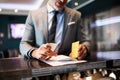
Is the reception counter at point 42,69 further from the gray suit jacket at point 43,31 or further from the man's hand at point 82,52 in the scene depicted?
the gray suit jacket at point 43,31

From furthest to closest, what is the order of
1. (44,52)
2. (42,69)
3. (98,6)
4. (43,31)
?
(98,6) → (43,31) → (44,52) → (42,69)

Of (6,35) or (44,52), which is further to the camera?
(6,35)

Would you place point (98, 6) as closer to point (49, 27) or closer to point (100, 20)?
point (100, 20)

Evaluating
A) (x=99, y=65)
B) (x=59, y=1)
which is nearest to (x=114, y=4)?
(x=59, y=1)

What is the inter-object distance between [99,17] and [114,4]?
2.27ft

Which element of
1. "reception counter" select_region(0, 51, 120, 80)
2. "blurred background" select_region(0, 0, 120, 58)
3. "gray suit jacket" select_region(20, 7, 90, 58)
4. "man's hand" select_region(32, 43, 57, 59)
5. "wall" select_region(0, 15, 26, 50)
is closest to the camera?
"reception counter" select_region(0, 51, 120, 80)

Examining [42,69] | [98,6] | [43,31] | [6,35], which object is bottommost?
[42,69]

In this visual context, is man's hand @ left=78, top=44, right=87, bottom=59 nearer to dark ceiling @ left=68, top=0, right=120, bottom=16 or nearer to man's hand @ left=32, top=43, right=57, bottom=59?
man's hand @ left=32, top=43, right=57, bottom=59

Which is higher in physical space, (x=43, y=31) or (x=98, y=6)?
(x=98, y=6)

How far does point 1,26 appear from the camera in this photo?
26.1ft

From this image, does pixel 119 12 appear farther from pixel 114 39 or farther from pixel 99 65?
pixel 99 65

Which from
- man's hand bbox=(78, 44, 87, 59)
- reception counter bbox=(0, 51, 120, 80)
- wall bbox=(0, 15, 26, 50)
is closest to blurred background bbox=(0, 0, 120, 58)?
man's hand bbox=(78, 44, 87, 59)

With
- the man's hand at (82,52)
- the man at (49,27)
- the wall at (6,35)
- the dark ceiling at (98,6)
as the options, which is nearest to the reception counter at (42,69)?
the man's hand at (82,52)

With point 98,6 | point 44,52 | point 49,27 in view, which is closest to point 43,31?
point 49,27
